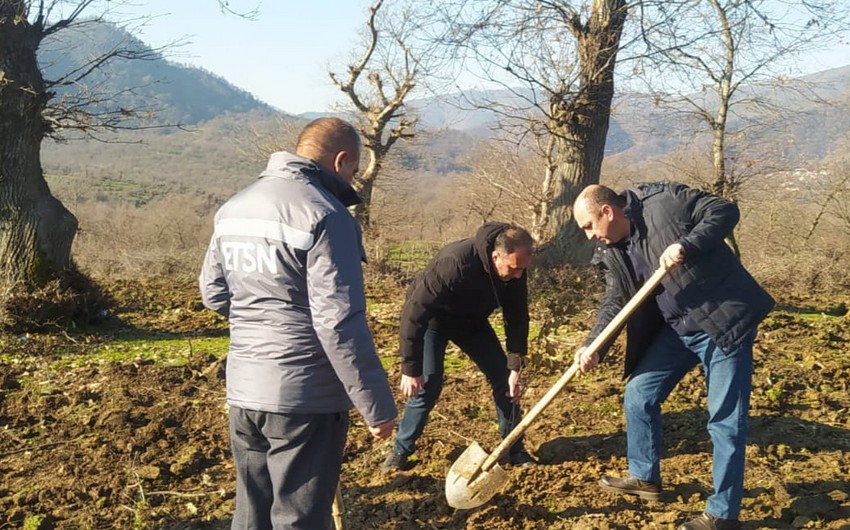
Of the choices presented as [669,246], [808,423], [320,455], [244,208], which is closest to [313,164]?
[244,208]

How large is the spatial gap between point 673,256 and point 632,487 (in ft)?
4.62

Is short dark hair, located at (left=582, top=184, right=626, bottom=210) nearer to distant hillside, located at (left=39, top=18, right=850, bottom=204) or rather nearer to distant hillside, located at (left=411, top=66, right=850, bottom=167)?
distant hillside, located at (left=39, top=18, right=850, bottom=204)

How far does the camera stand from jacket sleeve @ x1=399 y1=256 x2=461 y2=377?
3621mm

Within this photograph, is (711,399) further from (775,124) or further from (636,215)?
(775,124)

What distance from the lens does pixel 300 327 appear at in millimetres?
2414

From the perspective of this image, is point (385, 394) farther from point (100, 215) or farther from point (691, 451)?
point (100, 215)

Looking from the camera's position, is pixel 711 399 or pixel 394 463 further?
pixel 394 463

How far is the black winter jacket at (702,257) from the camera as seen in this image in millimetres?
3021

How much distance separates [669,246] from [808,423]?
7.73 feet

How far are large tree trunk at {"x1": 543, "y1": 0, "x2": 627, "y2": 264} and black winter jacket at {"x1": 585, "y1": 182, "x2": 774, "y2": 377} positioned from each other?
20.5 feet

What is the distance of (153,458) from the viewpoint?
4402 mm

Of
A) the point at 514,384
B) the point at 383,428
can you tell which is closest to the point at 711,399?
the point at 514,384

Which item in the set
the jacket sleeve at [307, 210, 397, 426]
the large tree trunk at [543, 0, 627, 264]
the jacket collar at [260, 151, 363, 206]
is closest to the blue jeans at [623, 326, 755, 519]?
the jacket sleeve at [307, 210, 397, 426]

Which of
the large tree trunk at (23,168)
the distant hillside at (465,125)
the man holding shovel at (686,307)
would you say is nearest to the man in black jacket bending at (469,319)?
the man holding shovel at (686,307)
